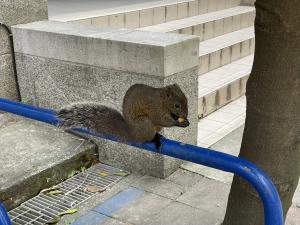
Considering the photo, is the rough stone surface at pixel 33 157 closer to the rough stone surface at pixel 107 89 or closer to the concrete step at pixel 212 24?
the rough stone surface at pixel 107 89

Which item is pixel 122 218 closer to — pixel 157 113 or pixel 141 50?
pixel 141 50

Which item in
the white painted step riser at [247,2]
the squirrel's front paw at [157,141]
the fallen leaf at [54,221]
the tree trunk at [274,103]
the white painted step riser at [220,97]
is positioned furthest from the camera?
the white painted step riser at [247,2]

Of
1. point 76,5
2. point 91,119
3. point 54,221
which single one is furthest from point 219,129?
point 76,5

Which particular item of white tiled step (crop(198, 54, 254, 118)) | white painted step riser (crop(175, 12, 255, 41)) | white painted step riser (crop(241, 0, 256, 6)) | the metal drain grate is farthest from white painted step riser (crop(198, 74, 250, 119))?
white painted step riser (crop(241, 0, 256, 6))

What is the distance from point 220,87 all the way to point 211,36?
5.95 feet

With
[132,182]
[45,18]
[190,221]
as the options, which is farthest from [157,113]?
[45,18]

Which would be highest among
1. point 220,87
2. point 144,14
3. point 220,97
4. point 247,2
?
point 144,14

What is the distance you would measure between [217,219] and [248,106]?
139cm

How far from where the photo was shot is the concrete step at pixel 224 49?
5.65 m

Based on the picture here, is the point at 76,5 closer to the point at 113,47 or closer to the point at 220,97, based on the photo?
the point at 220,97

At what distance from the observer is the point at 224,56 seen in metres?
6.04

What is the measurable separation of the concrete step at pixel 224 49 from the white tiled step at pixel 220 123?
68cm

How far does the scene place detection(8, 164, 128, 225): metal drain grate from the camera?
10.6 ft

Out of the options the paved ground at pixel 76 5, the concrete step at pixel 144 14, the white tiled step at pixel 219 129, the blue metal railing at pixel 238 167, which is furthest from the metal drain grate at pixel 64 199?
the paved ground at pixel 76 5
